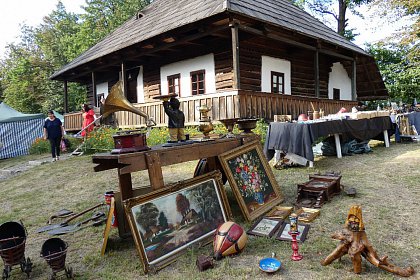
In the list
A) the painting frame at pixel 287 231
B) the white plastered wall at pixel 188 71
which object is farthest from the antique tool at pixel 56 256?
the white plastered wall at pixel 188 71

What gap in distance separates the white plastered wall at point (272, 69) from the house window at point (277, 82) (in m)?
0.16

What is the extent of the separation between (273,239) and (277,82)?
35.6 feet

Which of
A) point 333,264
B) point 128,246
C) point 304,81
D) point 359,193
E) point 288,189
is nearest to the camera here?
point 333,264

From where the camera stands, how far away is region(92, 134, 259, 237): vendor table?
9.64 feet

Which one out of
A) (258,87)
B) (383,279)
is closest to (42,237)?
(383,279)

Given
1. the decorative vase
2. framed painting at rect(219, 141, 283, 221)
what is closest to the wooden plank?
framed painting at rect(219, 141, 283, 221)

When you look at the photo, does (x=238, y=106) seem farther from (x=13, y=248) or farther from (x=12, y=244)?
(x=13, y=248)

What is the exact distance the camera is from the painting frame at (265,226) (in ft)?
11.0

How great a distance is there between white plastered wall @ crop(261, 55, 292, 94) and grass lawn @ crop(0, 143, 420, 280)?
20.0ft

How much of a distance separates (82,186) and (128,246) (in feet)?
11.9

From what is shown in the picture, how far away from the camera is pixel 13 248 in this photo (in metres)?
2.74

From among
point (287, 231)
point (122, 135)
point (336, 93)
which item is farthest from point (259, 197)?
point (336, 93)

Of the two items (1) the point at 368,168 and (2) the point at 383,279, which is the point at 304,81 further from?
(2) the point at 383,279

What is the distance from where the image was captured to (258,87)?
40.2 feet
